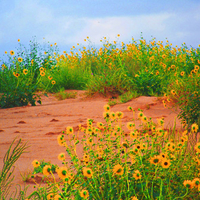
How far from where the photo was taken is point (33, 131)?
14.3ft

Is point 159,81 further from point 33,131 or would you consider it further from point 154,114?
point 33,131

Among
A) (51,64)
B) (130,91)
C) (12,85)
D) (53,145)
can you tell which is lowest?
(53,145)

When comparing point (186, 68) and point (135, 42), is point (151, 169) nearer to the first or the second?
point (186, 68)

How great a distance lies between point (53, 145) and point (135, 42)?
8.50 m

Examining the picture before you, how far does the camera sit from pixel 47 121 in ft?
16.9

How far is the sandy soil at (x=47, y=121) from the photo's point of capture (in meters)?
3.21

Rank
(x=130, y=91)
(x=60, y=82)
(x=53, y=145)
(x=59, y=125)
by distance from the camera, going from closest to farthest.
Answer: (x=53, y=145) → (x=59, y=125) → (x=130, y=91) → (x=60, y=82)

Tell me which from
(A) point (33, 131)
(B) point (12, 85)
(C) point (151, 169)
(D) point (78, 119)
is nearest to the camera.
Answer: (C) point (151, 169)

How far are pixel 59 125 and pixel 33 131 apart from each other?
1.62ft

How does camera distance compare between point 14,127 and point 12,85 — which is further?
point 12,85

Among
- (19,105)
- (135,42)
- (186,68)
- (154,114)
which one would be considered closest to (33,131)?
(154,114)

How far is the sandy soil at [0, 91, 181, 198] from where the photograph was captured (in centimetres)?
321

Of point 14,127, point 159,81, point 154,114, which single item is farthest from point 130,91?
point 14,127

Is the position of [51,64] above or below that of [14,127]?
above
